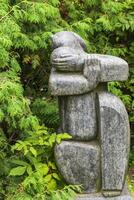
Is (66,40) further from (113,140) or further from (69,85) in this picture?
(113,140)

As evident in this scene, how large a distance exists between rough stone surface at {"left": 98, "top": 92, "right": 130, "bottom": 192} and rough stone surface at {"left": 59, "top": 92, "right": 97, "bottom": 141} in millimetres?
78

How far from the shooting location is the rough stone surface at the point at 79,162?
4.18 m

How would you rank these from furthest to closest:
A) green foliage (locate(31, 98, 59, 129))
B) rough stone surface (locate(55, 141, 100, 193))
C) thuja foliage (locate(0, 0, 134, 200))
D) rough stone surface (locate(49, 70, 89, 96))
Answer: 1. green foliage (locate(31, 98, 59, 129))
2. rough stone surface (locate(55, 141, 100, 193))
3. rough stone surface (locate(49, 70, 89, 96))
4. thuja foliage (locate(0, 0, 134, 200))

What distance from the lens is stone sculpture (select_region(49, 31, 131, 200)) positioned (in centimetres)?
405

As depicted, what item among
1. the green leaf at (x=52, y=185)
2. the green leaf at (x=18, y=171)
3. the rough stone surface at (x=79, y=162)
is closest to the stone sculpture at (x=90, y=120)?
the rough stone surface at (x=79, y=162)

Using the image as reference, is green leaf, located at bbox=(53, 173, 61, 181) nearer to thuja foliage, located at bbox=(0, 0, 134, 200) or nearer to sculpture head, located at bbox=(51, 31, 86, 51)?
thuja foliage, located at bbox=(0, 0, 134, 200)

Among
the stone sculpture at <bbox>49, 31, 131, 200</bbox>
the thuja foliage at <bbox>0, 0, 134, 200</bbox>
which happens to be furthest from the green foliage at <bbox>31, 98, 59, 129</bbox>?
the stone sculpture at <bbox>49, 31, 131, 200</bbox>

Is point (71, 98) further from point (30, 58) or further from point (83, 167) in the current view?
point (30, 58)

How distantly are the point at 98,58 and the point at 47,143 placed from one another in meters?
0.81

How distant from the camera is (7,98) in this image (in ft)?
12.6

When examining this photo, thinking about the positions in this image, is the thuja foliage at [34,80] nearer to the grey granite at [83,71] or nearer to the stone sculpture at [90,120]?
the stone sculpture at [90,120]

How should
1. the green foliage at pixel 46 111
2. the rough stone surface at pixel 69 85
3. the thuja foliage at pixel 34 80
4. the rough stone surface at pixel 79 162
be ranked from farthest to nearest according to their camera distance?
the green foliage at pixel 46 111, the rough stone surface at pixel 79 162, the rough stone surface at pixel 69 85, the thuja foliage at pixel 34 80

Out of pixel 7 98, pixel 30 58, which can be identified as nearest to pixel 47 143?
pixel 7 98

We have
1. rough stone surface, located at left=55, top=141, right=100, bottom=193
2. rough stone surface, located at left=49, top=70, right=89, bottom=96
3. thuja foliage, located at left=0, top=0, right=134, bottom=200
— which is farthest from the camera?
rough stone surface, located at left=55, top=141, right=100, bottom=193
